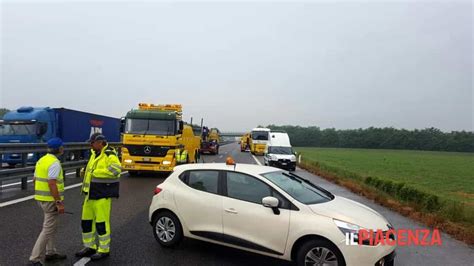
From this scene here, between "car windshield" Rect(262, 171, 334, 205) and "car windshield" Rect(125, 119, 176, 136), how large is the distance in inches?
423

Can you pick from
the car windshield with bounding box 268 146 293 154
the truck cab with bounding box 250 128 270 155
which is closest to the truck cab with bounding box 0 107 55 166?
the car windshield with bounding box 268 146 293 154

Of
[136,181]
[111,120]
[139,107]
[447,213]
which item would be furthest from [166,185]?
[111,120]

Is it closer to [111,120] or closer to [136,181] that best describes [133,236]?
[136,181]

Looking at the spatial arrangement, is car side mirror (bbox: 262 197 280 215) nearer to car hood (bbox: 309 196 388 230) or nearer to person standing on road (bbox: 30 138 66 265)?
car hood (bbox: 309 196 388 230)

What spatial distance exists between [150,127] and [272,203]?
12117 mm

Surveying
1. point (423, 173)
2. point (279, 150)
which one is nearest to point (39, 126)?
point (279, 150)

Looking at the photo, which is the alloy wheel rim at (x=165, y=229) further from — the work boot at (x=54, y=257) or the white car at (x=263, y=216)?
the work boot at (x=54, y=257)

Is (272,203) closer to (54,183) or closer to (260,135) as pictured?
(54,183)

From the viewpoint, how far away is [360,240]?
15.8 feet

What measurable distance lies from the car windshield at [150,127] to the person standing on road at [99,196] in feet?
35.4

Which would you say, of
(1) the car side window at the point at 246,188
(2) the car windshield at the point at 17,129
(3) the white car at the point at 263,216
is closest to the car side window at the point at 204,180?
(3) the white car at the point at 263,216

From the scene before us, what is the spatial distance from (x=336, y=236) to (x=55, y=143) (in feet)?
12.7

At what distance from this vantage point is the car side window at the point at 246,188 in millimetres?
5617

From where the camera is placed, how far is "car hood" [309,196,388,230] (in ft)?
16.6
